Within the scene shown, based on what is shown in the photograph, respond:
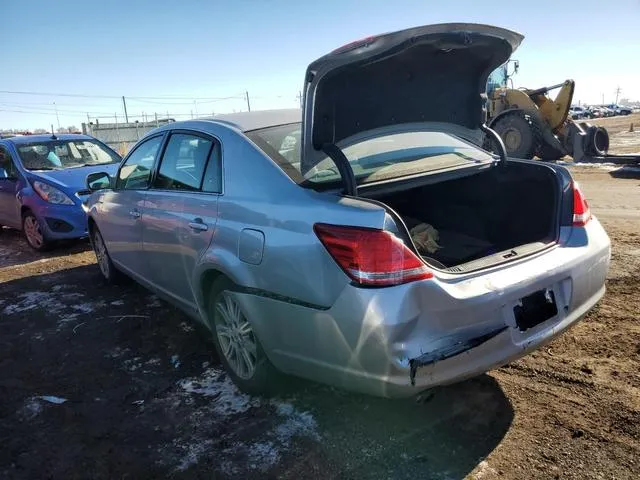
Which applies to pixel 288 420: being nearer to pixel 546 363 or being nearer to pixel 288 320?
pixel 288 320

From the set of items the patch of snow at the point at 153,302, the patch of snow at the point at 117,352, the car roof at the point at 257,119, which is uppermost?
the car roof at the point at 257,119

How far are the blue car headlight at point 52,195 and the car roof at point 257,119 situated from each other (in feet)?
14.3

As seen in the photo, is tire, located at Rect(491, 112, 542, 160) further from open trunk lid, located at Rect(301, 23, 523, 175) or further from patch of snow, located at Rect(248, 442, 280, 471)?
patch of snow, located at Rect(248, 442, 280, 471)

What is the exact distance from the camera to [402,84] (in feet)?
10.2

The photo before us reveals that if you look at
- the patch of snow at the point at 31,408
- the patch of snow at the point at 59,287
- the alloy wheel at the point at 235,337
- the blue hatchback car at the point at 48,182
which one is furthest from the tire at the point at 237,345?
the blue hatchback car at the point at 48,182

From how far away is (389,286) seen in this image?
2.21 metres

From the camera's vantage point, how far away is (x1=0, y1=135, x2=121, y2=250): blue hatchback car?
23.1 feet

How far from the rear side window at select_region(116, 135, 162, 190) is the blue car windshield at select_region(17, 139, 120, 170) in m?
3.64

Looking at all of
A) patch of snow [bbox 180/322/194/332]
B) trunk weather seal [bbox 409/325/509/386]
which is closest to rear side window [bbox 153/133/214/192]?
patch of snow [bbox 180/322/194/332]

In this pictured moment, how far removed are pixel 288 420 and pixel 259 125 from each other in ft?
5.96

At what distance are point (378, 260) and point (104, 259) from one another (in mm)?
4177

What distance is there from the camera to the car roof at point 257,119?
3.29 meters

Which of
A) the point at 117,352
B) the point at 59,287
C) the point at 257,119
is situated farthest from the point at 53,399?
the point at 59,287

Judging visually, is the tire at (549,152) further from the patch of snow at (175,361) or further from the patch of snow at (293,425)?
the patch of snow at (293,425)
